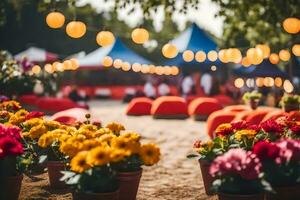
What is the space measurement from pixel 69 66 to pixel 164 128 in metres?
13.1

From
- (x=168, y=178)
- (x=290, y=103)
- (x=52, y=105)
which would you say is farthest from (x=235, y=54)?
(x=168, y=178)

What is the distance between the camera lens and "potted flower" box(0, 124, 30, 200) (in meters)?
4.16

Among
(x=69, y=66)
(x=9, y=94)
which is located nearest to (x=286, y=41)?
(x=69, y=66)

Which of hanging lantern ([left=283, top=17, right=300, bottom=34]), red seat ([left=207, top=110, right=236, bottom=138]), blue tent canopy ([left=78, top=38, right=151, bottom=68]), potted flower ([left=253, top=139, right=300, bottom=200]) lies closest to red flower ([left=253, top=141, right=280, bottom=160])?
potted flower ([left=253, top=139, right=300, bottom=200])

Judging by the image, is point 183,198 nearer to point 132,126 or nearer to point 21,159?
point 21,159

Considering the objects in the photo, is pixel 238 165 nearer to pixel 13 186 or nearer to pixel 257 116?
pixel 13 186

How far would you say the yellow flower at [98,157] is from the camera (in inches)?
148

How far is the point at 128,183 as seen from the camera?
4.85 meters

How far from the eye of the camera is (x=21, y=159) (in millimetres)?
4941

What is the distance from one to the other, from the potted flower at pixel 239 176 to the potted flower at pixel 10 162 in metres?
1.82

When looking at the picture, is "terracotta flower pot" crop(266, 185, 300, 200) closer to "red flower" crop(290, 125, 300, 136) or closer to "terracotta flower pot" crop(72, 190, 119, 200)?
"red flower" crop(290, 125, 300, 136)

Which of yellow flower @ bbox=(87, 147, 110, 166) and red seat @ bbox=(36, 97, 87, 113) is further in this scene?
red seat @ bbox=(36, 97, 87, 113)

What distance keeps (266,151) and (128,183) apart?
1.57m

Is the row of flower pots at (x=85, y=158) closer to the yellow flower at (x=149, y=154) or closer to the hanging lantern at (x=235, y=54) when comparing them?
the yellow flower at (x=149, y=154)
